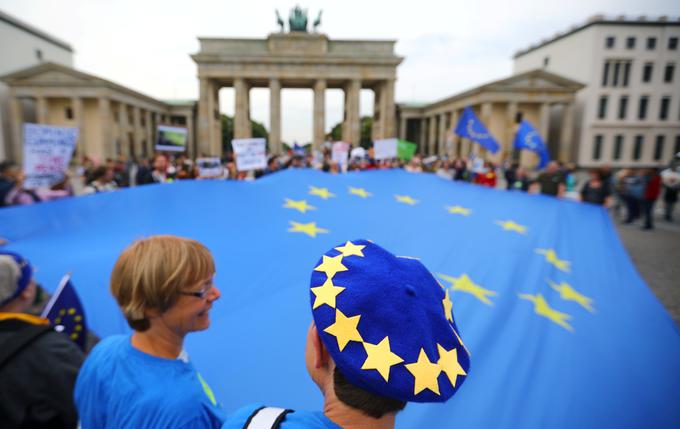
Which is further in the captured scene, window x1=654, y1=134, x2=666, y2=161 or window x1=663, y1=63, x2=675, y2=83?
window x1=654, y1=134, x2=666, y2=161

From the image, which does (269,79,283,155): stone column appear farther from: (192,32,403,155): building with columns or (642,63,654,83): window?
(642,63,654,83): window

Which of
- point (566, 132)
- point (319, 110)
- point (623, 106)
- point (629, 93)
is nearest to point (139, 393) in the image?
point (319, 110)

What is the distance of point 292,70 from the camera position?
1366 inches

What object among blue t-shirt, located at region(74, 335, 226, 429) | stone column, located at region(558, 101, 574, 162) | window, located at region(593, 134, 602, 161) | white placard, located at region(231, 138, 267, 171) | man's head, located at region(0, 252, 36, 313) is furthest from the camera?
window, located at region(593, 134, 602, 161)

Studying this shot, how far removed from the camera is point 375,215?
4.11 metres

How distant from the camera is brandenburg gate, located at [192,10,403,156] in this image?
34469mm

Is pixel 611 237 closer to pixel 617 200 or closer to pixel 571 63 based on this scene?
pixel 617 200

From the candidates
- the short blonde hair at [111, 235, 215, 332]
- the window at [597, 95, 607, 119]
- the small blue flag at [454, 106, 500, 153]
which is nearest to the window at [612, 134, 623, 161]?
the window at [597, 95, 607, 119]

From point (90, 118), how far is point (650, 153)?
61331 millimetres

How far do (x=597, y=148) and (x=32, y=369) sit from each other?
2081 inches

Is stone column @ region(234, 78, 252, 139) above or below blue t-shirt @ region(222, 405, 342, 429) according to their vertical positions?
above

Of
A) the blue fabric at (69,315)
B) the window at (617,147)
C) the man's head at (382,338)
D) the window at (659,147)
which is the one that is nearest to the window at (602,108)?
the window at (617,147)

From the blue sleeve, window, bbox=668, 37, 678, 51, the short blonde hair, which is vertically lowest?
the blue sleeve

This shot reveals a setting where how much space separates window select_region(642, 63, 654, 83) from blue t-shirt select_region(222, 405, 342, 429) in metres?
57.1
